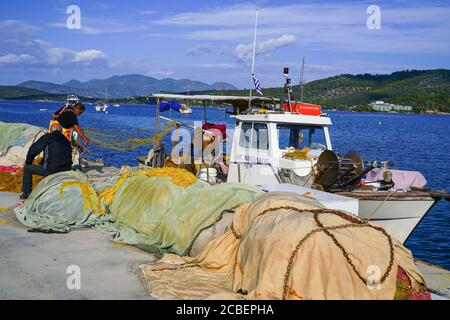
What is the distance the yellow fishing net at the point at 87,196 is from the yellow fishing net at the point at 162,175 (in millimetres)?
375

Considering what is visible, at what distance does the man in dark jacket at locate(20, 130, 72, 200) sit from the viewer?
1084 centimetres

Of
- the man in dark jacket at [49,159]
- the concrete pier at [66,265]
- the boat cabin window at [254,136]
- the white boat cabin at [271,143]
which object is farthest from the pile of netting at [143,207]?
the boat cabin window at [254,136]

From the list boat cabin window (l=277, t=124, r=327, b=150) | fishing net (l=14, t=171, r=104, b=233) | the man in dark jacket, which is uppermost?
boat cabin window (l=277, t=124, r=327, b=150)

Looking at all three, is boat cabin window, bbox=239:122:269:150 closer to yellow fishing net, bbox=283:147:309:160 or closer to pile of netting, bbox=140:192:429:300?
yellow fishing net, bbox=283:147:309:160

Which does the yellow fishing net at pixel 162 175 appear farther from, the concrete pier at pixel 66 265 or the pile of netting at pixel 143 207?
the concrete pier at pixel 66 265

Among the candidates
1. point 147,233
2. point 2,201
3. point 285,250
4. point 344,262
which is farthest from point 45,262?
point 2,201

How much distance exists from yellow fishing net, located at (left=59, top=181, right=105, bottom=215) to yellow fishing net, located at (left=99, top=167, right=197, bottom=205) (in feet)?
1.23

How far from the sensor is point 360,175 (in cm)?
1170

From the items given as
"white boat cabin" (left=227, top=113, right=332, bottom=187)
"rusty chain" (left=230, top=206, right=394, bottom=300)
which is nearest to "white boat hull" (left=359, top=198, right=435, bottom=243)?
"white boat cabin" (left=227, top=113, right=332, bottom=187)

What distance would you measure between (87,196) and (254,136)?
5221mm

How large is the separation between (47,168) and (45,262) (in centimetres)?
423

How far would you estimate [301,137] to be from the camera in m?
13.3

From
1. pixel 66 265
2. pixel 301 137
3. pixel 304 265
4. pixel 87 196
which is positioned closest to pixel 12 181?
pixel 87 196

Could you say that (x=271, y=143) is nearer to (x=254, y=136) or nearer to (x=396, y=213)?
(x=254, y=136)
